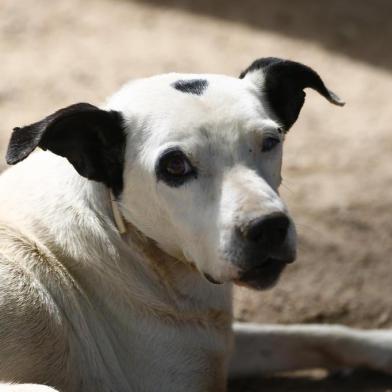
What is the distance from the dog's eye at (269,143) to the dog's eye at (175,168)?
337 mm

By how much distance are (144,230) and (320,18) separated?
5921mm

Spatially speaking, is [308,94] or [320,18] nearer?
[308,94]

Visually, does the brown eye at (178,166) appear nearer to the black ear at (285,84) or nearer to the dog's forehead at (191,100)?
the dog's forehead at (191,100)

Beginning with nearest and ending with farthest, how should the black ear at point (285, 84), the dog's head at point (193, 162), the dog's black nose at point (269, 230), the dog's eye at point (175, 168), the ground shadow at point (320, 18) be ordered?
the dog's black nose at point (269, 230)
the dog's head at point (193, 162)
the dog's eye at point (175, 168)
the black ear at point (285, 84)
the ground shadow at point (320, 18)

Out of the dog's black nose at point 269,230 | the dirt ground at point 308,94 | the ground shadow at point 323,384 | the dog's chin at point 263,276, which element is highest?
the dog's black nose at point 269,230

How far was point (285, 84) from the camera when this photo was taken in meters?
4.68

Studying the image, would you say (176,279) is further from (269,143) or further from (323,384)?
(323,384)

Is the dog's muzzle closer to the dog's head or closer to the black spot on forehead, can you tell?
the dog's head

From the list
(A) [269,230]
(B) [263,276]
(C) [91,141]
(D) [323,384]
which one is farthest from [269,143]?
(D) [323,384]

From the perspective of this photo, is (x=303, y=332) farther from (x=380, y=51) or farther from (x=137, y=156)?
(x=380, y=51)

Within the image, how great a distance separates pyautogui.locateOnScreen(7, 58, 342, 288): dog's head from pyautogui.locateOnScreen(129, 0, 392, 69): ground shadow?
508 centimetres

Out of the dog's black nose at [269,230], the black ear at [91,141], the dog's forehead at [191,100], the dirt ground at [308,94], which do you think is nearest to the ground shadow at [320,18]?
the dirt ground at [308,94]

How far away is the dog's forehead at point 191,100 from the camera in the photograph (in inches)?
166

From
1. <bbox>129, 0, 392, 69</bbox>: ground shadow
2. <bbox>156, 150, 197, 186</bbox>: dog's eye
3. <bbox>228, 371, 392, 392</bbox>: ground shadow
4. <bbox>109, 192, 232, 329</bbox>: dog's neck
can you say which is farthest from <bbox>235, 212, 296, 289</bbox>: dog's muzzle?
<bbox>129, 0, 392, 69</bbox>: ground shadow
